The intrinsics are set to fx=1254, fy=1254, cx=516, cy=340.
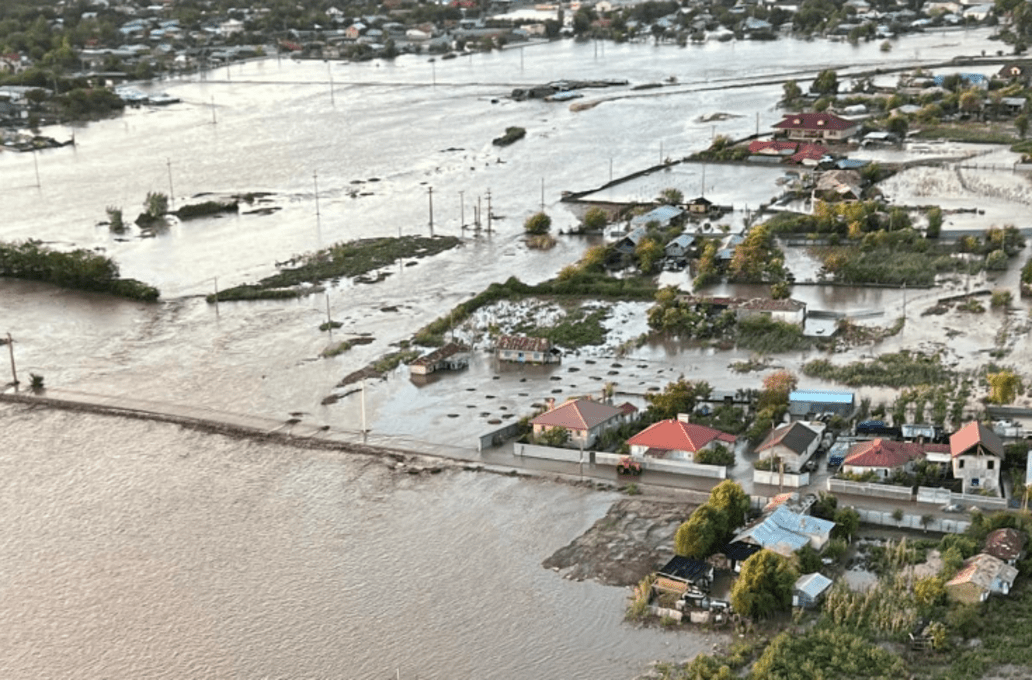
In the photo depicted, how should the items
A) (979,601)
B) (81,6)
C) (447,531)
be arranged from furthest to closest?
(81,6) → (447,531) → (979,601)

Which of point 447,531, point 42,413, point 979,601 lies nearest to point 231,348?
point 42,413

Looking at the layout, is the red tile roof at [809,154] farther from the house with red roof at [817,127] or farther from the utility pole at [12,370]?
the utility pole at [12,370]

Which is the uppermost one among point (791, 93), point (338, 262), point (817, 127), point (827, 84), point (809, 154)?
point (827, 84)

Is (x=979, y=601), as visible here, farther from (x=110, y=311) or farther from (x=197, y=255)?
(x=197, y=255)

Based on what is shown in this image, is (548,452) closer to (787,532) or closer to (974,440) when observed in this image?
(787,532)

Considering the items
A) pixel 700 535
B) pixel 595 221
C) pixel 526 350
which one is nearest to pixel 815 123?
pixel 595 221

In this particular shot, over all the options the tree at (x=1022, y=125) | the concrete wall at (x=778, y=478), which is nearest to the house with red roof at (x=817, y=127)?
the tree at (x=1022, y=125)
